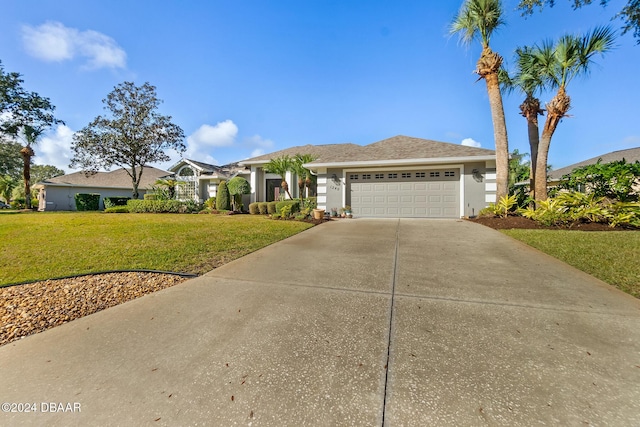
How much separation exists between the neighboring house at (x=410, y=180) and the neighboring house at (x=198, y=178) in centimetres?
834

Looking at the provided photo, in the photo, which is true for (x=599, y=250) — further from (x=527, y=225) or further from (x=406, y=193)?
(x=406, y=193)

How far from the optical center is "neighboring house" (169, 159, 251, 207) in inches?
752

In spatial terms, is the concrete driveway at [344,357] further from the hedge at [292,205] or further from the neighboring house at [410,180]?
the hedge at [292,205]

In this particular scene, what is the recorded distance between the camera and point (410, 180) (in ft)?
41.3

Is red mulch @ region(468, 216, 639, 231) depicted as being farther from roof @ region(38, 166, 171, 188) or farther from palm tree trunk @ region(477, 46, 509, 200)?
roof @ region(38, 166, 171, 188)

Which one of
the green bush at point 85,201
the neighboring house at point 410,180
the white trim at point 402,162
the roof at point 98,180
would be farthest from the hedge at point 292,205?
the green bush at point 85,201

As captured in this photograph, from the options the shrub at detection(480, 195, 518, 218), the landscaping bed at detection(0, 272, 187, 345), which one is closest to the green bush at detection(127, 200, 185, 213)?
the landscaping bed at detection(0, 272, 187, 345)

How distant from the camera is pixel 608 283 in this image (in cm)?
381

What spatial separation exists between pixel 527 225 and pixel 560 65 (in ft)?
23.0

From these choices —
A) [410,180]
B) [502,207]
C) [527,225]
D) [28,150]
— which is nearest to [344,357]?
[527,225]

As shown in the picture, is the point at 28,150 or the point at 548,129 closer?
the point at 548,129

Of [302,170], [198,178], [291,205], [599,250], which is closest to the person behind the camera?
[599,250]

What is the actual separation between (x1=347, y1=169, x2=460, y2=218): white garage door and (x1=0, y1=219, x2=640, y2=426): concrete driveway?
8.68 m

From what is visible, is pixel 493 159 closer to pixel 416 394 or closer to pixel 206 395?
pixel 416 394
